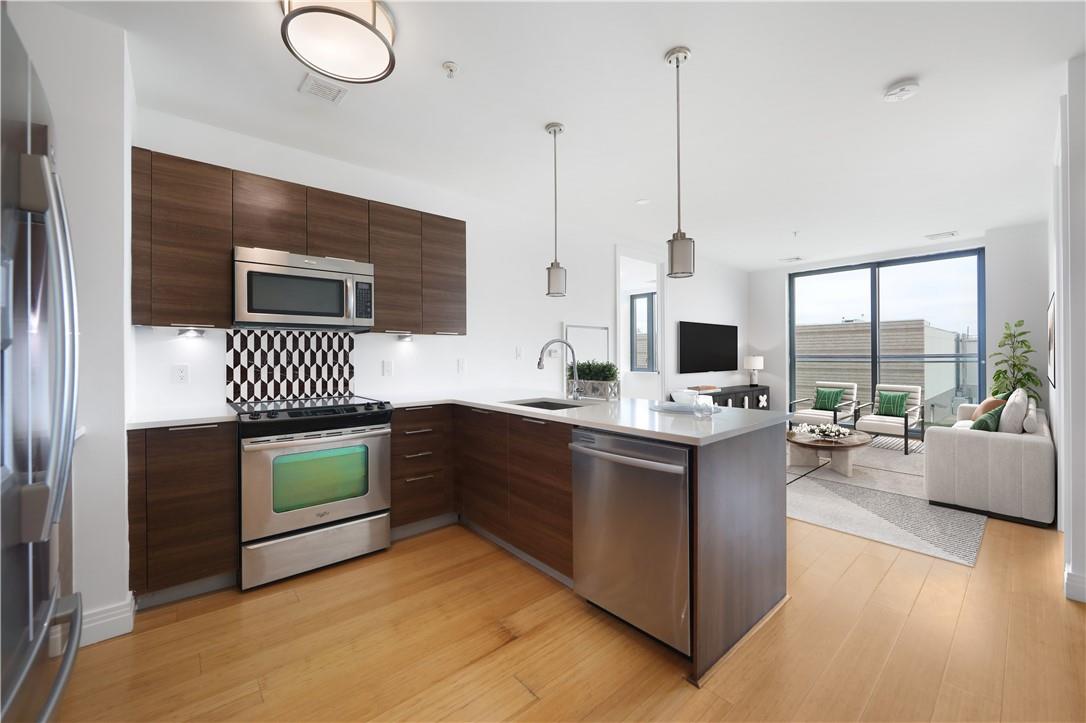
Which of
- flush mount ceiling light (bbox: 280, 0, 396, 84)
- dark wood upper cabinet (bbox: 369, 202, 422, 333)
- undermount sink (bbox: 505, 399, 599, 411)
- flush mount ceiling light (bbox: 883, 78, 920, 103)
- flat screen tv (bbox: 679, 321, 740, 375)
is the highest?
flush mount ceiling light (bbox: 883, 78, 920, 103)

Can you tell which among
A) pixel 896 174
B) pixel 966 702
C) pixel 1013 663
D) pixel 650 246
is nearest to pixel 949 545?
pixel 1013 663

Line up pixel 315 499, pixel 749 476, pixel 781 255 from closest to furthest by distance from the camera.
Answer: pixel 749 476 → pixel 315 499 → pixel 781 255

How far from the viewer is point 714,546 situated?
178 centimetres

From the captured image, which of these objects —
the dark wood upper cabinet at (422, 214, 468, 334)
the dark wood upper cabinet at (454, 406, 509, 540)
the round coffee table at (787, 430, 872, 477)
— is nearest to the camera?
the dark wood upper cabinet at (454, 406, 509, 540)

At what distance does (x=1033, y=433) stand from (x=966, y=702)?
286 centimetres

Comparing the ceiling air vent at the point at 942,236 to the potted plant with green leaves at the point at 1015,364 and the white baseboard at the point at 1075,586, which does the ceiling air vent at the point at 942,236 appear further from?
the white baseboard at the point at 1075,586

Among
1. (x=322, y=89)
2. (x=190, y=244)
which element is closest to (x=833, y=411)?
(x=322, y=89)

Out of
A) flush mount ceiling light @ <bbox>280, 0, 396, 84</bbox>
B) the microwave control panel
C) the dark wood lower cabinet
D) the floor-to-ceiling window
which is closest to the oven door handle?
the dark wood lower cabinet

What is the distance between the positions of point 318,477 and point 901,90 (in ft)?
12.3

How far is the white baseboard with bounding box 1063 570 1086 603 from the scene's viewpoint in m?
2.23

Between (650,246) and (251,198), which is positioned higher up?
(650,246)

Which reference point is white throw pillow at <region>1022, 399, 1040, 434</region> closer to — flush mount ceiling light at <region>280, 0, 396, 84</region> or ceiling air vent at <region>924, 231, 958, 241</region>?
ceiling air vent at <region>924, 231, 958, 241</region>

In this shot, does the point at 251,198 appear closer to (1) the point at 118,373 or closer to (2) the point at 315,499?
(1) the point at 118,373

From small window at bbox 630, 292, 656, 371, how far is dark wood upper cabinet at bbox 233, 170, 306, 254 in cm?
469
